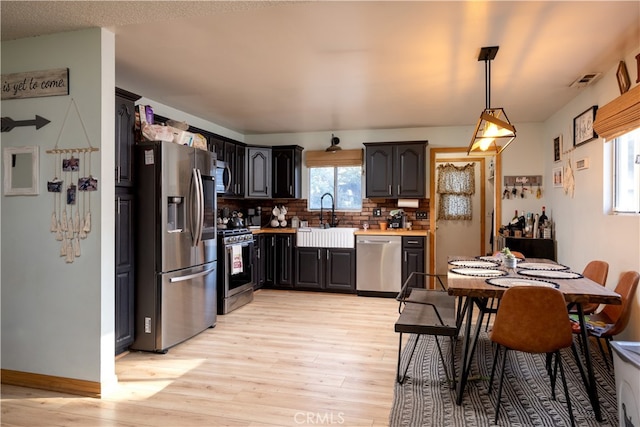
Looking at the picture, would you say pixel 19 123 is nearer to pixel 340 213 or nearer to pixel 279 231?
pixel 279 231

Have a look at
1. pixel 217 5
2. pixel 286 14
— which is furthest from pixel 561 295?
pixel 217 5

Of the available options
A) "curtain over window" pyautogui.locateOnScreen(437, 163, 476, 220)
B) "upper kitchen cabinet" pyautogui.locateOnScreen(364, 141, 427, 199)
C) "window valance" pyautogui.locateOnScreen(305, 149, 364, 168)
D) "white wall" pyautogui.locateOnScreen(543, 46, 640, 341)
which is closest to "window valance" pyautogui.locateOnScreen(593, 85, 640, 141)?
"white wall" pyautogui.locateOnScreen(543, 46, 640, 341)

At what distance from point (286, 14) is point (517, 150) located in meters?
4.37

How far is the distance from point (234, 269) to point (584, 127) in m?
4.11

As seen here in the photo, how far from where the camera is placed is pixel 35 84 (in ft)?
9.21

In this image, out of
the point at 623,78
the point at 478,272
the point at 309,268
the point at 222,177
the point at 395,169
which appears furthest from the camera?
the point at 309,268

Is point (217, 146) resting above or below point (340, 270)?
above

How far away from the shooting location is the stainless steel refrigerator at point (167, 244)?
346 cm

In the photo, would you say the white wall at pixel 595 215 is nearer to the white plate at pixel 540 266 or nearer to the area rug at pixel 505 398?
the white plate at pixel 540 266

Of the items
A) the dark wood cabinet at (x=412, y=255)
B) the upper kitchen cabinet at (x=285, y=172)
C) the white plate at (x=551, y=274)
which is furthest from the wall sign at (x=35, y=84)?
the dark wood cabinet at (x=412, y=255)

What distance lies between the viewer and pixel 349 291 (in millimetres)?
5848

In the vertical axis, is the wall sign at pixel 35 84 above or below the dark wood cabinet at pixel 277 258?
above

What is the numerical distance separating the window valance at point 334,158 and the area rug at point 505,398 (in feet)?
11.7

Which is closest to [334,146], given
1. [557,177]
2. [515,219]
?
[515,219]
